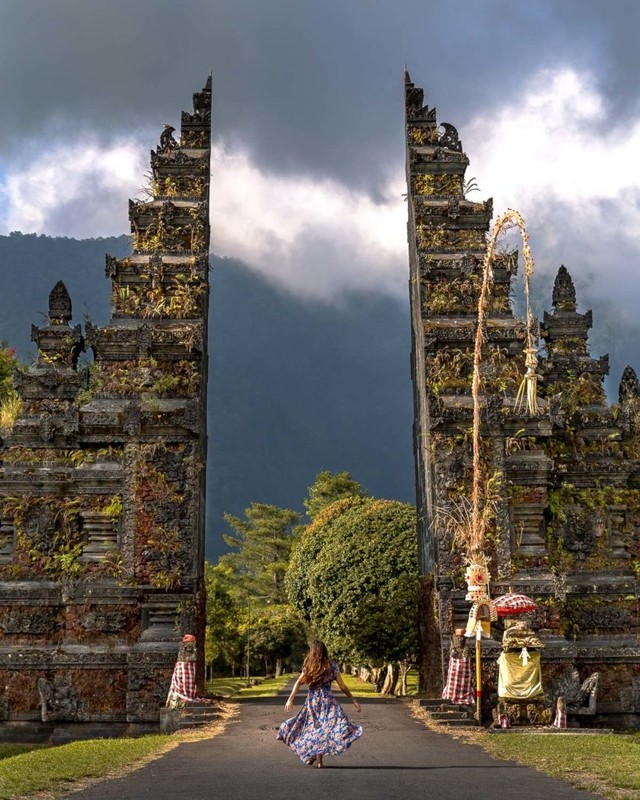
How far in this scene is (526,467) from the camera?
64.7ft

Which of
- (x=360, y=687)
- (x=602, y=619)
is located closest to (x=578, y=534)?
(x=602, y=619)

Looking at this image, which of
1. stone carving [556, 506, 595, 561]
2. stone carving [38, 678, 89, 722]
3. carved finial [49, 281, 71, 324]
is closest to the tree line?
stone carving [556, 506, 595, 561]

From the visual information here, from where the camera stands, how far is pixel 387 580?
3256cm

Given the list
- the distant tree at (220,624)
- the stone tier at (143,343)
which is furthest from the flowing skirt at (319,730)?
the distant tree at (220,624)

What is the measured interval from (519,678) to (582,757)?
4.00 meters

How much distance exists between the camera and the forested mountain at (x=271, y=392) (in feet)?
552

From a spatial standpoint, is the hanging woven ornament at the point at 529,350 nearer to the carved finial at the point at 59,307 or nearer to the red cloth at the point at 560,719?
the red cloth at the point at 560,719

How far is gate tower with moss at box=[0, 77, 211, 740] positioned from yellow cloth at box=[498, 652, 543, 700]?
6228 mm

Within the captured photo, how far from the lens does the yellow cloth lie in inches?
609

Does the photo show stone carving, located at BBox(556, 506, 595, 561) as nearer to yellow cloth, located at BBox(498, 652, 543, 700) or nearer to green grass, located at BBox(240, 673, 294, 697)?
yellow cloth, located at BBox(498, 652, 543, 700)

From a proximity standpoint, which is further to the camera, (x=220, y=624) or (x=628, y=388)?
(x=220, y=624)

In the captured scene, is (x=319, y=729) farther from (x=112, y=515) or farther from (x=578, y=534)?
(x=578, y=534)

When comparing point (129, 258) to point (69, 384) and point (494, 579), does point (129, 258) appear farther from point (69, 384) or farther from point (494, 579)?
point (494, 579)

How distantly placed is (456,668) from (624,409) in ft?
24.9
